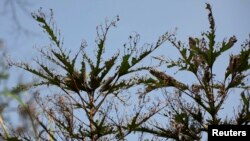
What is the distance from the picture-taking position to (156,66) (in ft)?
33.6

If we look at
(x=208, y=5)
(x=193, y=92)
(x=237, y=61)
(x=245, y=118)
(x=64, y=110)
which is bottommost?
(x=64, y=110)

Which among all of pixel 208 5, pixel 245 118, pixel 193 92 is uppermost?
pixel 208 5

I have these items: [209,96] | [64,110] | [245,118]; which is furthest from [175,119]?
[64,110]

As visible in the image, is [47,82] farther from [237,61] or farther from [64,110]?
[237,61]

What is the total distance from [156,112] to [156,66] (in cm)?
130

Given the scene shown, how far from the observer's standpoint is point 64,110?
914 cm

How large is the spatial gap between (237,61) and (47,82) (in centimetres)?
521

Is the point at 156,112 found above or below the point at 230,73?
below

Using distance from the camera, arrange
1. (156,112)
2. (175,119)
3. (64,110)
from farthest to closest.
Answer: (175,119)
(156,112)
(64,110)

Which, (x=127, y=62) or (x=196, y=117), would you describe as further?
(x=196, y=117)

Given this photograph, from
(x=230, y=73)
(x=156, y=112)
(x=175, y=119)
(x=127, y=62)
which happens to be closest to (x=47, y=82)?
(x=127, y=62)

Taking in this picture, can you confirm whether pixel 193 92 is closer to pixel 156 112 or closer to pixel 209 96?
pixel 209 96

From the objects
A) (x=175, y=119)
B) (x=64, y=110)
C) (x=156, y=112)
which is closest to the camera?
(x=64, y=110)

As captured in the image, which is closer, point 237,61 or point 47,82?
point 47,82
